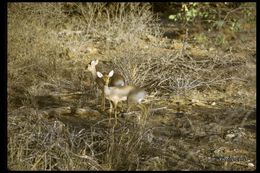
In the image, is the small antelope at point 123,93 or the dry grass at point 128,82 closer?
the dry grass at point 128,82

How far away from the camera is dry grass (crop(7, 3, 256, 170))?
5176 millimetres

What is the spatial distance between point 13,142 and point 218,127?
2468 mm

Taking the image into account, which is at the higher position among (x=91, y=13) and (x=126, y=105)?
(x=91, y=13)

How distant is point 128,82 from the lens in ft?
25.3

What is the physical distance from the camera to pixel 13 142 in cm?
514

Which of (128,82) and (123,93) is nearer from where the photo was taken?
(123,93)

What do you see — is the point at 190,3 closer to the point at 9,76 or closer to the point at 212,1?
the point at 212,1

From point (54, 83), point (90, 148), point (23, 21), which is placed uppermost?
point (23, 21)

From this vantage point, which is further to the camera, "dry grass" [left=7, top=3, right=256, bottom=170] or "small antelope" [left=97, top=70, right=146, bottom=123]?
"small antelope" [left=97, top=70, right=146, bottom=123]

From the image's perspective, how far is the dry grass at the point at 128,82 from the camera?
5.18 meters

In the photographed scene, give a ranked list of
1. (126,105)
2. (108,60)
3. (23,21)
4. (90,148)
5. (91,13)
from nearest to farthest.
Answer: (90,148) < (126,105) < (23,21) < (108,60) < (91,13)

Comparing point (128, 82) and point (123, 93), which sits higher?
point (128, 82)

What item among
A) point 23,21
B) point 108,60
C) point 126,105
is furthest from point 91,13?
point 126,105

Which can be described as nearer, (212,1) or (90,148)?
(90,148)
